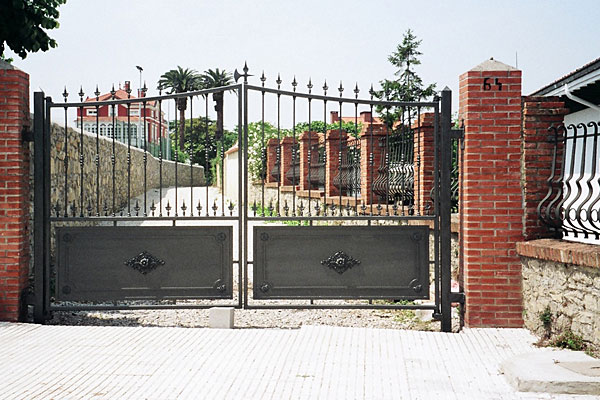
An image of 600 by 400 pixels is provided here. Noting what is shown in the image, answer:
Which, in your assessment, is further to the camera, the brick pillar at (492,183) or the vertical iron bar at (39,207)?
the vertical iron bar at (39,207)

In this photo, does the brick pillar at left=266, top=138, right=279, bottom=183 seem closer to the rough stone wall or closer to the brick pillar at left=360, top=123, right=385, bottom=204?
the brick pillar at left=360, top=123, right=385, bottom=204

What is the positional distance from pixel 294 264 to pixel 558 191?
279 centimetres

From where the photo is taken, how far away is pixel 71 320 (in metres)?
8.11

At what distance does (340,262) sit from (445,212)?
1.21 metres

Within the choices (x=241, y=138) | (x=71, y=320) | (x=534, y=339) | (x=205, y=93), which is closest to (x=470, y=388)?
(x=534, y=339)

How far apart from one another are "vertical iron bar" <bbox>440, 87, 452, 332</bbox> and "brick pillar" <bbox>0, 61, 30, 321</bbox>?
447 centimetres

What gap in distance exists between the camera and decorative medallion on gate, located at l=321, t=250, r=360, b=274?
6.87 meters

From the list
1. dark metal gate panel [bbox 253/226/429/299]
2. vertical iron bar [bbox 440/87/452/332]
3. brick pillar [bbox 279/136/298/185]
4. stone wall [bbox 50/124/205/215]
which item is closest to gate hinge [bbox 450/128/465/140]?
vertical iron bar [bbox 440/87/452/332]

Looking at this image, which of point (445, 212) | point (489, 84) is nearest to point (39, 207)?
point (445, 212)

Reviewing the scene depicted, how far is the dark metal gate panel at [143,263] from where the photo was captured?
→ 6961mm

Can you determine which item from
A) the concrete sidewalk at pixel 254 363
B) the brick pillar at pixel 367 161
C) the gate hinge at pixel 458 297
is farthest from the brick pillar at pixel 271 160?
the concrete sidewalk at pixel 254 363

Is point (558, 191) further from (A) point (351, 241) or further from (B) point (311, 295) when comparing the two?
(B) point (311, 295)

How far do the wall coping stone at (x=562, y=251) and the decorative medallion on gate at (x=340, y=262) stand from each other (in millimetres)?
1703

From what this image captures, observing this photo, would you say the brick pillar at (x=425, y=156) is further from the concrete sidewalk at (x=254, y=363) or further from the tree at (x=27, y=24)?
the tree at (x=27, y=24)
